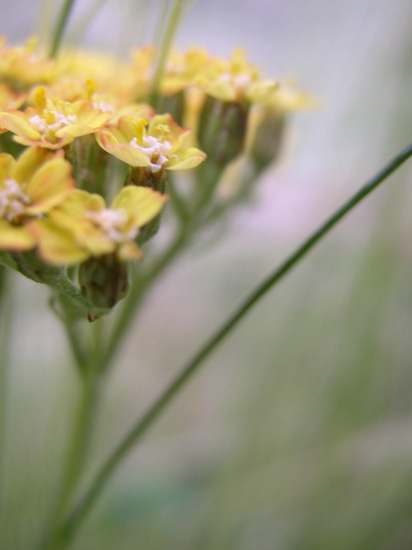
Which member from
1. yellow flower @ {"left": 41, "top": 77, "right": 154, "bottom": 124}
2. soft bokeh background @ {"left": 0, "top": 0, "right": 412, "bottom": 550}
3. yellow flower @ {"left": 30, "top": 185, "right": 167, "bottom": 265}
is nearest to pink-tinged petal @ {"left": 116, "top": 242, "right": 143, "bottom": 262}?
yellow flower @ {"left": 30, "top": 185, "right": 167, "bottom": 265}

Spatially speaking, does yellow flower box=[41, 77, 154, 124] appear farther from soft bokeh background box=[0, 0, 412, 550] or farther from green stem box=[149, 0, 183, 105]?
soft bokeh background box=[0, 0, 412, 550]

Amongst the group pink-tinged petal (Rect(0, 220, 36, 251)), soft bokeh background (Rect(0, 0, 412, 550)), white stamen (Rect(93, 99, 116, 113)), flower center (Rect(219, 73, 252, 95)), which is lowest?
soft bokeh background (Rect(0, 0, 412, 550))

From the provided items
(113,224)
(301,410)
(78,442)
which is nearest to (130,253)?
(113,224)

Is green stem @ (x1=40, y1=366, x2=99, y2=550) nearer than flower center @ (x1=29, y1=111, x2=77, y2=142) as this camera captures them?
No

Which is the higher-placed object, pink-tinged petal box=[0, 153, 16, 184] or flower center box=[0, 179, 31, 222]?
pink-tinged petal box=[0, 153, 16, 184]

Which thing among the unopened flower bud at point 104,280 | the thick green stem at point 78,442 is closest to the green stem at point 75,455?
the thick green stem at point 78,442

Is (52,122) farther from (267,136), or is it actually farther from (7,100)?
(267,136)
